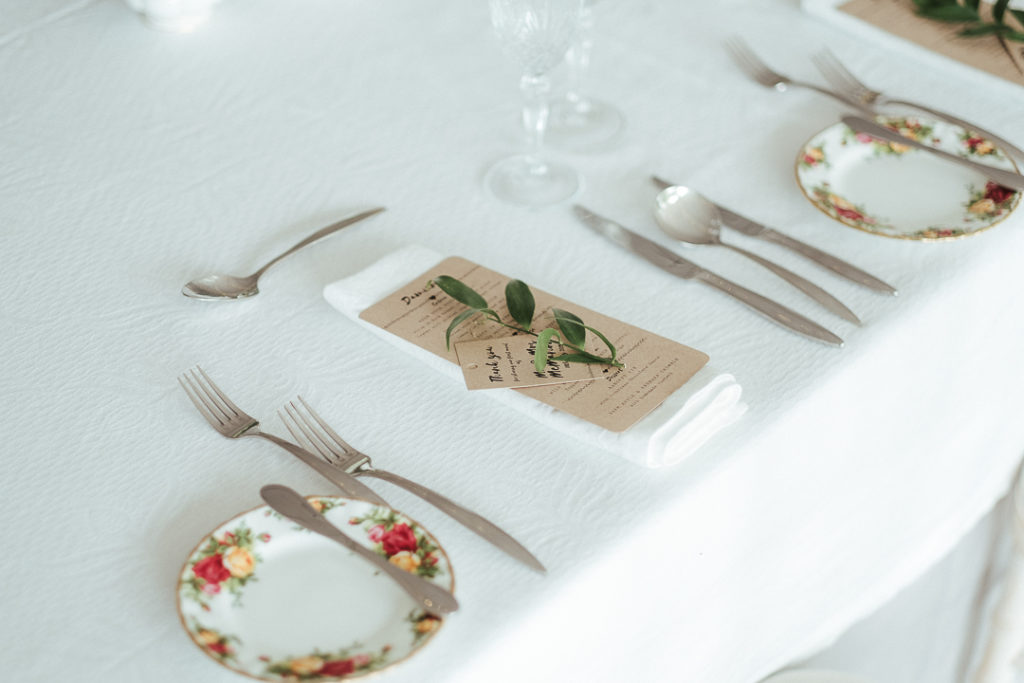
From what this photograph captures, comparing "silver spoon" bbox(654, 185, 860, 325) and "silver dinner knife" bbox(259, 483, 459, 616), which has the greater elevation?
"silver spoon" bbox(654, 185, 860, 325)

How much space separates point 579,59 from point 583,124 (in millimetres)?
74

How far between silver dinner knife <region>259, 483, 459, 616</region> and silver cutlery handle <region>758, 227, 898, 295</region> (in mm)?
382

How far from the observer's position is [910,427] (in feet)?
2.49

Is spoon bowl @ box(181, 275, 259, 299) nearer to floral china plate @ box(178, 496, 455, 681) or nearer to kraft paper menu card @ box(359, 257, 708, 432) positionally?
kraft paper menu card @ box(359, 257, 708, 432)

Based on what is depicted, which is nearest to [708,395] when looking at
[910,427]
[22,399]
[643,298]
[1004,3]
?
[643,298]

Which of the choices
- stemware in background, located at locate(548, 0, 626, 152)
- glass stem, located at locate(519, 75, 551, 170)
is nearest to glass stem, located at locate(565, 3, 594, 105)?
stemware in background, located at locate(548, 0, 626, 152)

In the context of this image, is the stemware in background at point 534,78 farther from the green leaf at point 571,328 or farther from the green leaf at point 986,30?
the green leaf at point 986,30

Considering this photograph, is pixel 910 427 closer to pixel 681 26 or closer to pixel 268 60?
pixel 681 26

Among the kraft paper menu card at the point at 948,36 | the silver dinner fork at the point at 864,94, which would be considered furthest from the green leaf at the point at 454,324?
the kraft paper menu card at the point at 948,36

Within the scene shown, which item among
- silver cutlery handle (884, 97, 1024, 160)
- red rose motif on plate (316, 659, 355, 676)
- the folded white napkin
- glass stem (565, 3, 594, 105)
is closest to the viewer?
red rose motif on plate (316, 659, 355, 676)

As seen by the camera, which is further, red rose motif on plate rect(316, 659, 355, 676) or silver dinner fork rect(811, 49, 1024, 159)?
silver dinner fork rect(811, 49, 1024, 159)

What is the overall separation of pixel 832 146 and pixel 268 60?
0.56 metres

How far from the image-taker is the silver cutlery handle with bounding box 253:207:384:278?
2.50ft

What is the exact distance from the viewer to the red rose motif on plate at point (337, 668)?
489 mm
